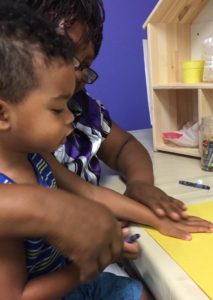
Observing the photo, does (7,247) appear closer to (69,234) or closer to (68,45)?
(69,234)

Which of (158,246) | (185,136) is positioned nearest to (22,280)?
(158,246)

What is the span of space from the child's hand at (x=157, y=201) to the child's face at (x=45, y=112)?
0.80ft

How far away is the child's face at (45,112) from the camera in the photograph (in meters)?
0.46

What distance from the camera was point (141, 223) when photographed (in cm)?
65

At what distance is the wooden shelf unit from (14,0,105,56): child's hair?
33 centimetres

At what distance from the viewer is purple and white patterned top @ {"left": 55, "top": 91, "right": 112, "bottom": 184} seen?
810mm

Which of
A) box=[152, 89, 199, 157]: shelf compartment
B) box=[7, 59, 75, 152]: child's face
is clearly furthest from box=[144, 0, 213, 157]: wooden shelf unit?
box=[7, 59, 75, 152]: child's face

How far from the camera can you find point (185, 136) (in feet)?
3.53

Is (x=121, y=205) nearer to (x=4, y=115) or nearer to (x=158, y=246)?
(x=158, y=246)

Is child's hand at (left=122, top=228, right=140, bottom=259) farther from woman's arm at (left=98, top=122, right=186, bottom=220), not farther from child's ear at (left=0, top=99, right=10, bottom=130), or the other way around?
child's ear at (left=0, top=99, right=10, bottom=130)

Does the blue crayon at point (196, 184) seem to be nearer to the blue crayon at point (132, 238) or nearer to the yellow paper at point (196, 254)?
the yellow paper at point (196, 254)

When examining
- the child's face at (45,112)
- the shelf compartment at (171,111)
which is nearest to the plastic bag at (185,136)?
the shelf compartment at (171,111)

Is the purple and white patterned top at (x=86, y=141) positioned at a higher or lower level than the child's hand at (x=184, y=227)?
higher

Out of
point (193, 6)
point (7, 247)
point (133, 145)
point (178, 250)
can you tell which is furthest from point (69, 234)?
point (193, 6)
